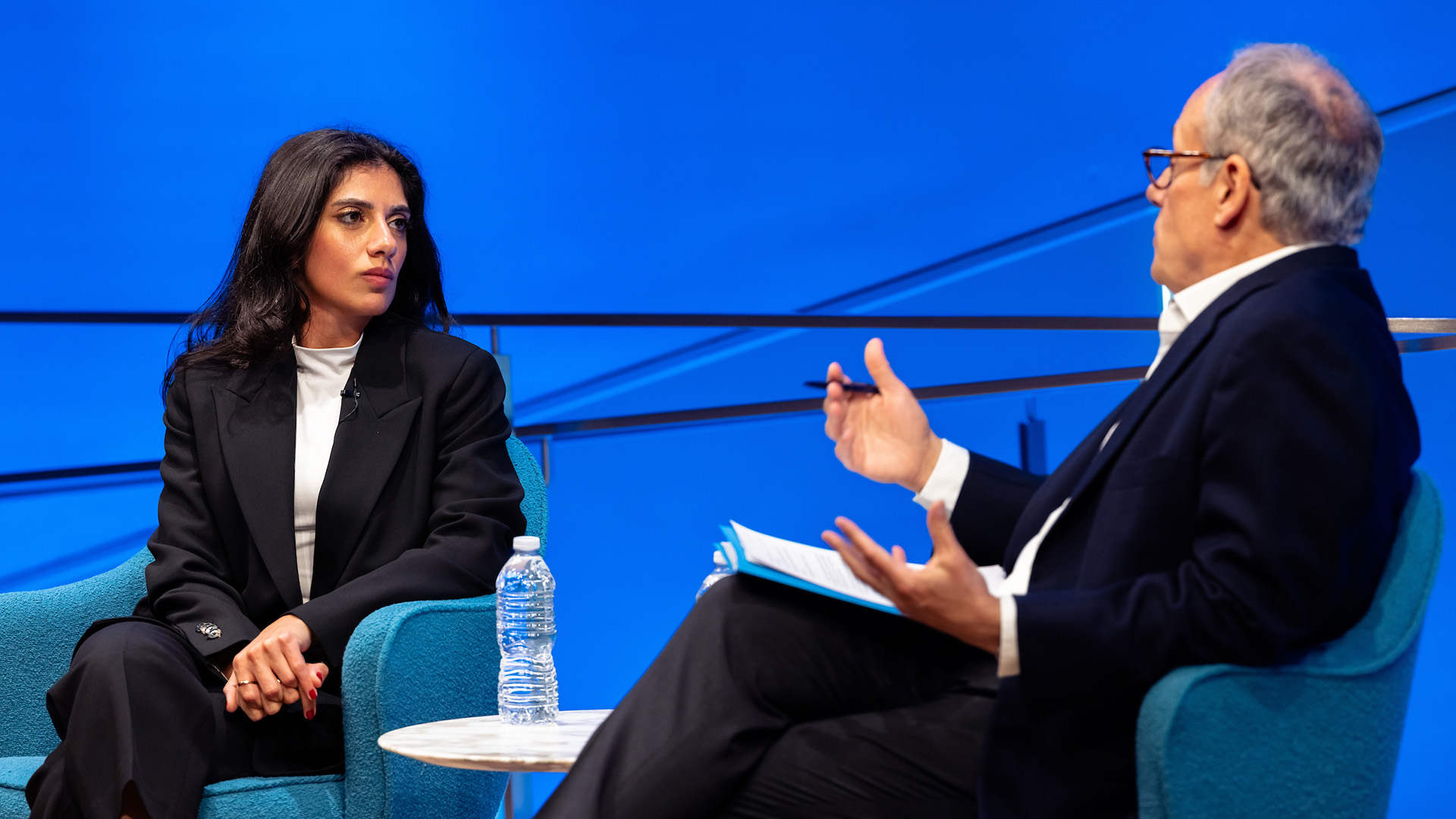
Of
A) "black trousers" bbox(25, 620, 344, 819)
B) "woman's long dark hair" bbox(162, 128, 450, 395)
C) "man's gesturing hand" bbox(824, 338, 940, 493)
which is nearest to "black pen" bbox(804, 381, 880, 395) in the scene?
"man's gesturing hand" bbox(824, 338, 940, 493)

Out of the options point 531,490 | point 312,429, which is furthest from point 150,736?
point 531,490

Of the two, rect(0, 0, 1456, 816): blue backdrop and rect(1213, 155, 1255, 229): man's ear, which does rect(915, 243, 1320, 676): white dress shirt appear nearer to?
rect(1213, 155, 1255, 229): man's ear

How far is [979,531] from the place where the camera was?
1.54 m

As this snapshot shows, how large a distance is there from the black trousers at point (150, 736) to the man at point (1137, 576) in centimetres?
57

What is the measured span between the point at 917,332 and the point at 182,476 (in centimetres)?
253

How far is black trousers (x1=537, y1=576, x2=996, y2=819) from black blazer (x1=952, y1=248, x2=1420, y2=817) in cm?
9

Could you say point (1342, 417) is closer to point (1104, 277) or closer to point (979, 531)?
point (979, 531)

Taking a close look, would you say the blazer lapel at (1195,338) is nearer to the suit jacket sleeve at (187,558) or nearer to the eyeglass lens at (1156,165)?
the eyeglass lens at (1156,165)

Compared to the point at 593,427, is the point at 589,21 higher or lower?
higher

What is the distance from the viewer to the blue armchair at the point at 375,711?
160 cm

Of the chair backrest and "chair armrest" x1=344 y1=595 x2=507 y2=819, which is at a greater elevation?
the chair backrest

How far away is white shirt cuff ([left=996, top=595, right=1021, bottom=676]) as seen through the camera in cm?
114

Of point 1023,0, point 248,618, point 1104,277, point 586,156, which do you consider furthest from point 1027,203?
point 248,618

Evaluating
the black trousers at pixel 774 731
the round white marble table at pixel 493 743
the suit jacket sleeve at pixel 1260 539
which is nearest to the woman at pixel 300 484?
the round white marble table at pixel 493 743
